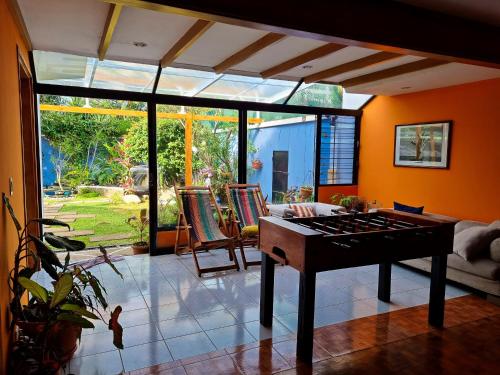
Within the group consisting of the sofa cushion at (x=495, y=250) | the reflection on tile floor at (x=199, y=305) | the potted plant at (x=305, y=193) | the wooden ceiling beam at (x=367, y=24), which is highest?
the wooden ceiling beam at (x=367, y=24)

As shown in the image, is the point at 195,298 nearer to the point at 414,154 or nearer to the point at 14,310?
the point at 14,310

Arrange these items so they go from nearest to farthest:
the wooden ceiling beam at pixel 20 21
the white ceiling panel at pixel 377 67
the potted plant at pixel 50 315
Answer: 1. the potted plant at pixel 50 315
2. the wooden ceiling beam at pixel 20 21
3. the white ceiling panel at pixel 377 67

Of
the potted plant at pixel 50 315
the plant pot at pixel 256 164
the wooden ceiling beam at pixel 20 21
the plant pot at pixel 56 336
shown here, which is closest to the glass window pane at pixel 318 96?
the plant pot at pixel 256 164

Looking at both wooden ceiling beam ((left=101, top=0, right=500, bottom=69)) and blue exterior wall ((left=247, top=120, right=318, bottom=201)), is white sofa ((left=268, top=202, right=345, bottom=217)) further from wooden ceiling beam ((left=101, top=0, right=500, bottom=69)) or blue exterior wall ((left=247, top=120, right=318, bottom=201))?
wooden ceiling beam ((left=101, top=0, right=500, bottom=69))

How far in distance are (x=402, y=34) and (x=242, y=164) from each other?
3.32 metres

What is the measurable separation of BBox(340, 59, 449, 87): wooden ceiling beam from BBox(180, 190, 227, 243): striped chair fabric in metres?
2.50

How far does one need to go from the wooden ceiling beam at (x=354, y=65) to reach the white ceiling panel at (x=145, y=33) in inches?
75.4

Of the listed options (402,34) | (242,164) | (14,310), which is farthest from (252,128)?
(14,310)

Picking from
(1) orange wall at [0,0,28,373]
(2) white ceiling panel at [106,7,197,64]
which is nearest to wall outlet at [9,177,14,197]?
(1) orange wall at [0,0,28,373]

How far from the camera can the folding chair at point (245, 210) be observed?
4.80m

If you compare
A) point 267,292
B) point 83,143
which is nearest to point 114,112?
point 83,143

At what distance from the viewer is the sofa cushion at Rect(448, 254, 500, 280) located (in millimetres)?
3408

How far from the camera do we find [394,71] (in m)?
4.21

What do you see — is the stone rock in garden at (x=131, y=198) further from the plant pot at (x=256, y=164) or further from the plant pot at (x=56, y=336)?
the plant pot at (x=56, y=336)
